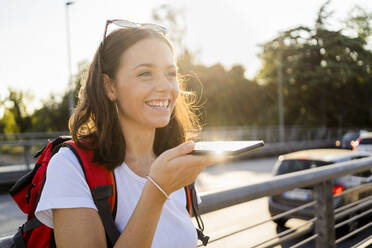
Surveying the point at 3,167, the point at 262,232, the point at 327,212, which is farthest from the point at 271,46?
the point at 327,212

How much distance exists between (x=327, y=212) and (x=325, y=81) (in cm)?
3055

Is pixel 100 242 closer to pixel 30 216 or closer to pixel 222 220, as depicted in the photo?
pixel 30 216

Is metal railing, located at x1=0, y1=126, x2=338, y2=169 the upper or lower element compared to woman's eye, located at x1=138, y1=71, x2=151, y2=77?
lower

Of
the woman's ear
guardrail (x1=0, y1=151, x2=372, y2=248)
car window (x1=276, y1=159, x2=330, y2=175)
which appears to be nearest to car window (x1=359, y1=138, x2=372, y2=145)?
car window (x1=276, y1=159, x2=330, y2=175)

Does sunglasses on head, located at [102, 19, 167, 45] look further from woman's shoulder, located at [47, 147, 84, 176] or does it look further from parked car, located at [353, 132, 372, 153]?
parked car, located at [353, 132, 372, 153]

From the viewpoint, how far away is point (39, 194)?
116cm

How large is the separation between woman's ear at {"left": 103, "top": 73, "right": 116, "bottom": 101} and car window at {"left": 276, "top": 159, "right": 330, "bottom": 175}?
5.46 metres

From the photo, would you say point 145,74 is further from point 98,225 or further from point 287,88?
point 287,88

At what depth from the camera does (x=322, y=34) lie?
26.8m

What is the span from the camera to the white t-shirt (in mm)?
1126

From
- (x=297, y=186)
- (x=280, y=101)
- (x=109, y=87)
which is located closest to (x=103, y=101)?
(x=109, y=87)

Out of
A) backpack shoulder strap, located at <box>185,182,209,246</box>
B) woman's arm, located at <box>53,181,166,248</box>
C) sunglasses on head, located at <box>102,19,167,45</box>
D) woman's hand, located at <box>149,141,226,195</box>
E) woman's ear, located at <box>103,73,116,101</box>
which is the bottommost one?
backpack shoulder strap, located at <box>185,182,209,246</box>

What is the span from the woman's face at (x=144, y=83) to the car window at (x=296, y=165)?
17.6 ft

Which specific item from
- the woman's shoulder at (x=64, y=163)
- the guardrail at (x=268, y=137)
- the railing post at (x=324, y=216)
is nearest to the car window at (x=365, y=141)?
the guardrail at (x=268, y=137)
